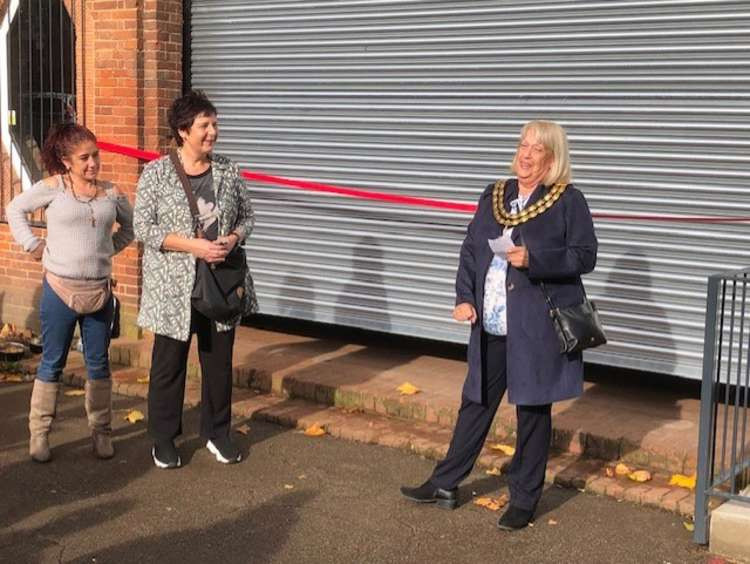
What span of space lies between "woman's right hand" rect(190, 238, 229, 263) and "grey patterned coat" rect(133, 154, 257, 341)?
0.12m

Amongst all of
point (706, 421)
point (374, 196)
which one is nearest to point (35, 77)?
point (374, 196)

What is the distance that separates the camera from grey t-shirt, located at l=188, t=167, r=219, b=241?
5.88 meters

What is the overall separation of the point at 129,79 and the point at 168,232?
3.47 m

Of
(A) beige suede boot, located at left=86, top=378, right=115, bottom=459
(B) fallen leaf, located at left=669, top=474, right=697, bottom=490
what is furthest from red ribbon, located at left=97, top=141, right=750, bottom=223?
(A) beige suede boot, located at left=86, top=378, right=115, bottom=459

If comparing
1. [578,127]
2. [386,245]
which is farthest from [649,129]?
[386,245]

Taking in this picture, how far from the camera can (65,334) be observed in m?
6.09

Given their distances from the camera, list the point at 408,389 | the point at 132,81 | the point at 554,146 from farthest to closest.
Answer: the point at 132,81 < the point at 408,389 < the point at 554,146

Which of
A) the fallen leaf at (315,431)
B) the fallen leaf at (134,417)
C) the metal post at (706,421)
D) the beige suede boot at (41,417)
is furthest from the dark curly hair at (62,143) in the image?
the metal post at (706,421)

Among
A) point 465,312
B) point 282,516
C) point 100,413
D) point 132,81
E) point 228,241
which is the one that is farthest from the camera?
point 132,81

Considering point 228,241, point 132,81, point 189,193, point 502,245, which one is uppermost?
point 132,81

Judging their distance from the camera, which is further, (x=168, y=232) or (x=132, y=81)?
(x=132, y=81)

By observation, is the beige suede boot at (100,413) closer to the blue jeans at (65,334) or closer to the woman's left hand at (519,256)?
the blue jeans at (65,334)

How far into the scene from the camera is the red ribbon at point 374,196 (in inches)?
265

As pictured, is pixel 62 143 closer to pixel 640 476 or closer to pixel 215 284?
pixel 215 284
